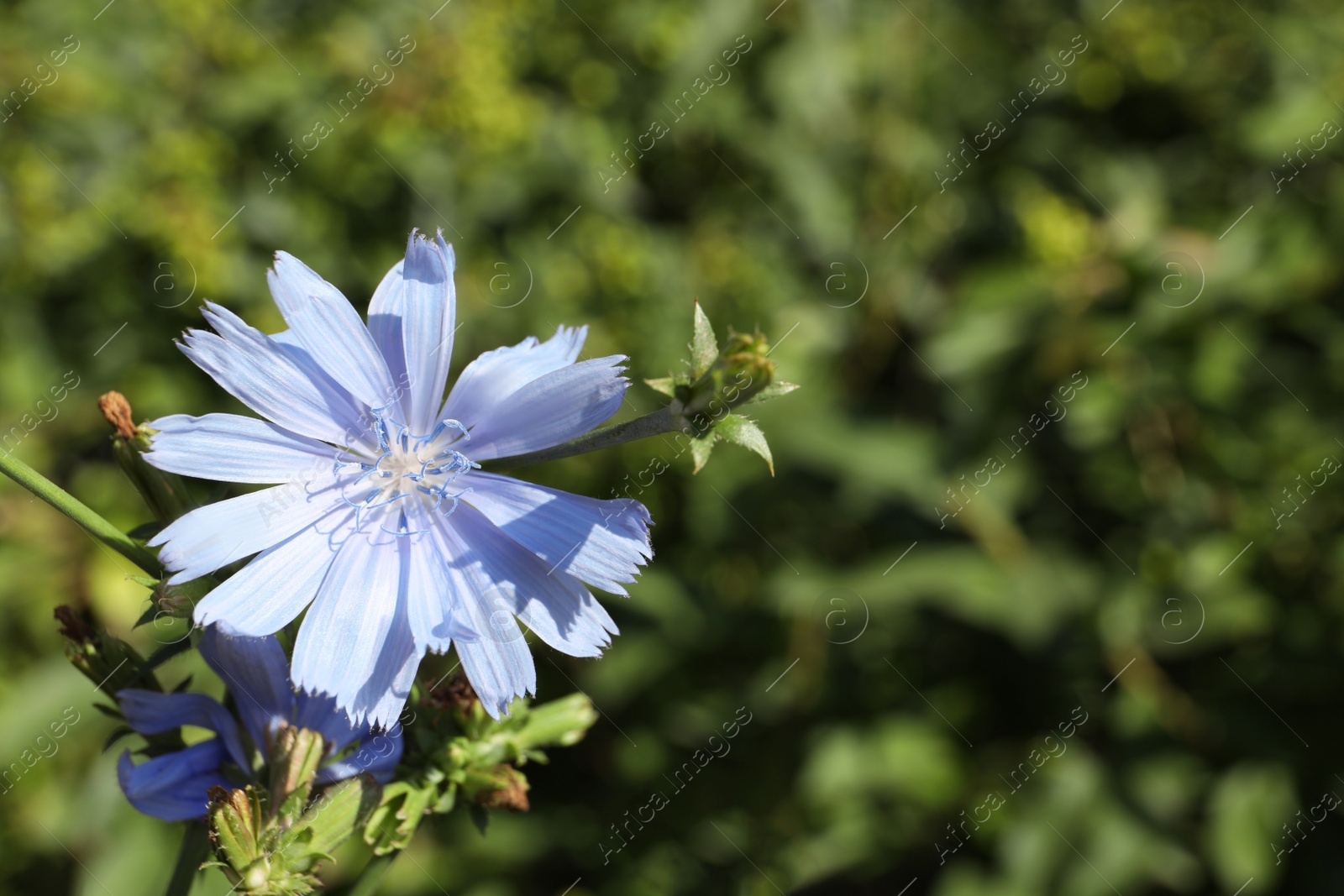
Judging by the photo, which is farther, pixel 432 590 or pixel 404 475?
pixel 404 475

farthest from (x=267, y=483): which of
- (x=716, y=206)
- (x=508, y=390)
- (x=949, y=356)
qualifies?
(x=716, y=206)

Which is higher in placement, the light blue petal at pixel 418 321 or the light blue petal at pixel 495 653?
the light blue petal at pixel 418 321

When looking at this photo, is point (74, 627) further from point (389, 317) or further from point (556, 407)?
point (556, 407)

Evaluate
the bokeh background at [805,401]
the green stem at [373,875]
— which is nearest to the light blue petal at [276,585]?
the green stem at [373,875]

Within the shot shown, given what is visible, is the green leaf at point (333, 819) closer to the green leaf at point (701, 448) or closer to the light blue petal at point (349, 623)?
the light blue petal at point (349, 623)

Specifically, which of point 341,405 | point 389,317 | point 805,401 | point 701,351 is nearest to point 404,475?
point 341,405

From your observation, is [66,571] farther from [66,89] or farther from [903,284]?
[903,284]
